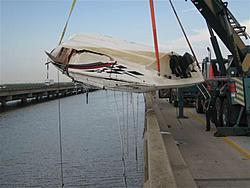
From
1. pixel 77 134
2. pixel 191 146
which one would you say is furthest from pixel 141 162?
pixel 77 134

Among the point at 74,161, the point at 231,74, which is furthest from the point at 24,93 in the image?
the point at 231,74

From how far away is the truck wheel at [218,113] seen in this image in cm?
1184

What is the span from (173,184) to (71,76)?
448cm

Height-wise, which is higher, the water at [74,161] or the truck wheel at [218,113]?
the truck wheel at [218,113]

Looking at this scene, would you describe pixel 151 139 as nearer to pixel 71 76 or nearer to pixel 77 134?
pixel 71 76

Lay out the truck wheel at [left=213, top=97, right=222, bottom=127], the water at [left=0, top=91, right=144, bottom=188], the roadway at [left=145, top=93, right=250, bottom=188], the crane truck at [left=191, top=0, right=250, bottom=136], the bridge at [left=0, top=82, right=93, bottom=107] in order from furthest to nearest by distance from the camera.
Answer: the bridge at [left=0, top=82, right=93, bottom=107]
the truck wheel at [left=213, top=97, right=222, bottom=127]
the crane truck at [left=191, top=0, right=250, bottom=136]
the water at [left=0, top=91, right=144, bottom=188]
the roadway at [left=145, top=93, right=250, bottom=188]

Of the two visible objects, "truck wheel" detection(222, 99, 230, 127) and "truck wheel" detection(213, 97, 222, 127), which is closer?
"truck wheel" detection(222, 99, 230, 127)

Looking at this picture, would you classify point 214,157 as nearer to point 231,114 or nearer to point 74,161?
point 231,114

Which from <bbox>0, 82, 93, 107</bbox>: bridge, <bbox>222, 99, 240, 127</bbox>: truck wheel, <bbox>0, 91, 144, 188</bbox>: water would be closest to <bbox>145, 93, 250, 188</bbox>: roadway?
<bbox>222, 99, 240, 127</bbox>: truck wheel

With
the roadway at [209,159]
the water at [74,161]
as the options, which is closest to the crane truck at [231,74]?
the roadway at [209,159]

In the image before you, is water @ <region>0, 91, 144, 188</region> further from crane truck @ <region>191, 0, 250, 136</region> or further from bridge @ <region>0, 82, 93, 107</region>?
bridge @ <region>0, 82, 93, 107</region>

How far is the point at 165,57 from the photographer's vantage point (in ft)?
26.7

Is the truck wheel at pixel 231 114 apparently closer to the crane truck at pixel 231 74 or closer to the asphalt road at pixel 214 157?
the crane truck at pixel 231 74

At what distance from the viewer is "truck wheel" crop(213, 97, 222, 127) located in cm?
1184
